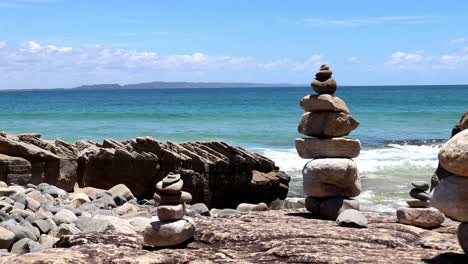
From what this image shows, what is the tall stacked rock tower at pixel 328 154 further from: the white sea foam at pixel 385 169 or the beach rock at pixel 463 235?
the white sea foam at pixel 385 169

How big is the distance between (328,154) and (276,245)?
2527 mm

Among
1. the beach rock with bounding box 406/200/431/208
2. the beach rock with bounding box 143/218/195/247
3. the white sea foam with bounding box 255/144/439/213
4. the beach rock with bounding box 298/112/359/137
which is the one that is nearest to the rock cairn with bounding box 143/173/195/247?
the beach rock with bounding box 143/218/195/247

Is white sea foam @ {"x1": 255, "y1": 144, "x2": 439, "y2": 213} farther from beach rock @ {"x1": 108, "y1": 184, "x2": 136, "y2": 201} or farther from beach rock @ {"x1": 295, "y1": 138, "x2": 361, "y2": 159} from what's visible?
beach rock @ {"x1": 295, "y1": 138, "x2": 361, "y2": 159}

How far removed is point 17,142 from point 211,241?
10.3 metres

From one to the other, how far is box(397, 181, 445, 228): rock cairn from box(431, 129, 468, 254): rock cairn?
2196 mm

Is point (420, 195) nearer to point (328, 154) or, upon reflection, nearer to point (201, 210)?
point (328, 154)

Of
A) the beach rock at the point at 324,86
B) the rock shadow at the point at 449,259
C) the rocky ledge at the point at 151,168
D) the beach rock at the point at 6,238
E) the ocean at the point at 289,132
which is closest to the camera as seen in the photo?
the rock shadow at the point at 449,259

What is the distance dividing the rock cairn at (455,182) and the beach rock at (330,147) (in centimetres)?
303

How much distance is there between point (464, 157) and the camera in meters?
7.04

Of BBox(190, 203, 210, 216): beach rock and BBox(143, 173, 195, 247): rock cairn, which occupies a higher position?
BBox(143, 173, 195, 247): rock cairn

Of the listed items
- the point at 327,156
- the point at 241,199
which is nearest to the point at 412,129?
the point at 241,199

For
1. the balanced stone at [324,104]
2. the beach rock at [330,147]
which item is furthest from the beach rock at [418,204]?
the balanced stone at [324,104]

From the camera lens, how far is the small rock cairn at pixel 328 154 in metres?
10.2

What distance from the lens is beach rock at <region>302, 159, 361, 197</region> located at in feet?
33.5
